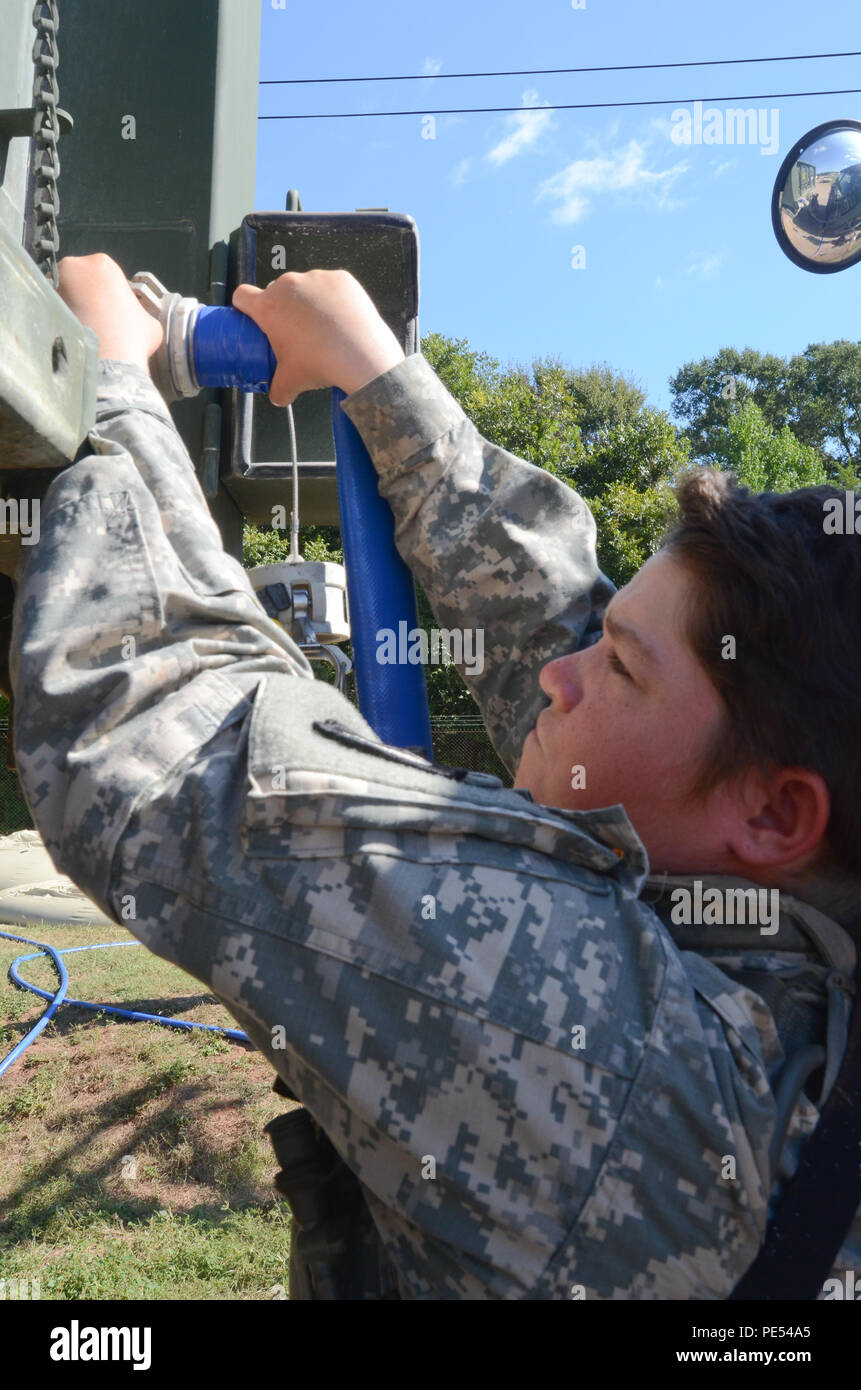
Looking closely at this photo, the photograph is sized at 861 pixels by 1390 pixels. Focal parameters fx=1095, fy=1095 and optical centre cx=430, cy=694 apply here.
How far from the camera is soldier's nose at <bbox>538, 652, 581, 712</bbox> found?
1.43 m

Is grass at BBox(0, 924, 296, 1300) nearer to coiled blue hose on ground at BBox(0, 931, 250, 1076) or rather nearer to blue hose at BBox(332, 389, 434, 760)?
coiled blue hose on ground at BBox(0, 931, 250, 1076)

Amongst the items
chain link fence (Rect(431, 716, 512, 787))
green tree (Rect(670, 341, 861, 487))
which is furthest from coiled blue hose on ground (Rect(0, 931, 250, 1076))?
green tree (Rect(670, 341, 861, 487))

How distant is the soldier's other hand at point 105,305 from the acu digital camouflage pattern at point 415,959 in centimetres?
33

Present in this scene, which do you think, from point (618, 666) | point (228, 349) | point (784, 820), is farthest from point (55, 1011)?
point (784, 820)

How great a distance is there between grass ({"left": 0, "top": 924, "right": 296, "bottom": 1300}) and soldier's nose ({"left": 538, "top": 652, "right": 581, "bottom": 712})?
8.29ft

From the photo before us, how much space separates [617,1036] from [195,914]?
0.40 meters

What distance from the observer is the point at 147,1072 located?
4688 mm

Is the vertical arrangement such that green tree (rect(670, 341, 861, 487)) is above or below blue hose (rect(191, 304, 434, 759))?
above

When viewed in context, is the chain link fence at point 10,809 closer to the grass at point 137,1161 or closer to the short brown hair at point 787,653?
the grass at point 137,1161

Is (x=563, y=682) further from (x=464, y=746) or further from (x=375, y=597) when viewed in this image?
(x=464, y=746)

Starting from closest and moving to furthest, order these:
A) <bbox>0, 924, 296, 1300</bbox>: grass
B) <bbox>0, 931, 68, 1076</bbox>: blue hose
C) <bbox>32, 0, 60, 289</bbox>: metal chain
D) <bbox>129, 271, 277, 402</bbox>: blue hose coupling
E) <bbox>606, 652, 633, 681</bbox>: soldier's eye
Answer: <bbox>32, 0, 60, 289</bbox>: metal chain < <bbox>606, 652, 633, 681</bbox>: soldier's eye < <bbox>129, 271, 277, 402</bbox>: blue hose coupling < <bbox>0, 924, 296, 1300</bbox>: grass < <bbox>0, 931, 68, 1076</bbox>: blue hose

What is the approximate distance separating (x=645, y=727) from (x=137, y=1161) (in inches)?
135

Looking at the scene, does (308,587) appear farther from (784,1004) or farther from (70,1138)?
(70,1138)
